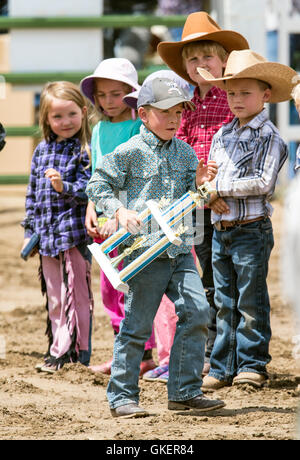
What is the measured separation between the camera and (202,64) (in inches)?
199

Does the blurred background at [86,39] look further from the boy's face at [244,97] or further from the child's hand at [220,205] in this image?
the child's hand at [220,205]

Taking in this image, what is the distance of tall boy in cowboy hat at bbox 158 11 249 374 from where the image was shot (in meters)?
4.99

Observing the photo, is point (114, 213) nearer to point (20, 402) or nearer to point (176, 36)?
point (20, 402)

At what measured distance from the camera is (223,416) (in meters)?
4.29

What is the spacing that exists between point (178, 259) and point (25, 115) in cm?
619

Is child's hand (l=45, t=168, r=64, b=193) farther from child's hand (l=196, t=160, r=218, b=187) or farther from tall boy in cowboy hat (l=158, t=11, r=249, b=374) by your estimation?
child's hand (l=196, t=160, r=218, b=187)

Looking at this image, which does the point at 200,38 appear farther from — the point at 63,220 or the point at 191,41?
the point at 63,220

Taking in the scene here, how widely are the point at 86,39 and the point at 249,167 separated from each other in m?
5.42

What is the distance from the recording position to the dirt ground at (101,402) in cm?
395

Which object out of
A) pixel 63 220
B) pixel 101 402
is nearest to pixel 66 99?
pixel 63 220

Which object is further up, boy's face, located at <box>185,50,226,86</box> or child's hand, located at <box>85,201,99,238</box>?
boy's face, located at <box>185,50,226,86</box>

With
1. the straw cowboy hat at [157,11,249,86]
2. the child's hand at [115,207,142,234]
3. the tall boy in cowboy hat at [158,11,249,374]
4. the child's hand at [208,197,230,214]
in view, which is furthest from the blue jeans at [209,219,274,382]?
the straw cowboy hat at [157,11,249,86]

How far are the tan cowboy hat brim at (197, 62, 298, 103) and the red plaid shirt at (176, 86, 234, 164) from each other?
174 millimetres
